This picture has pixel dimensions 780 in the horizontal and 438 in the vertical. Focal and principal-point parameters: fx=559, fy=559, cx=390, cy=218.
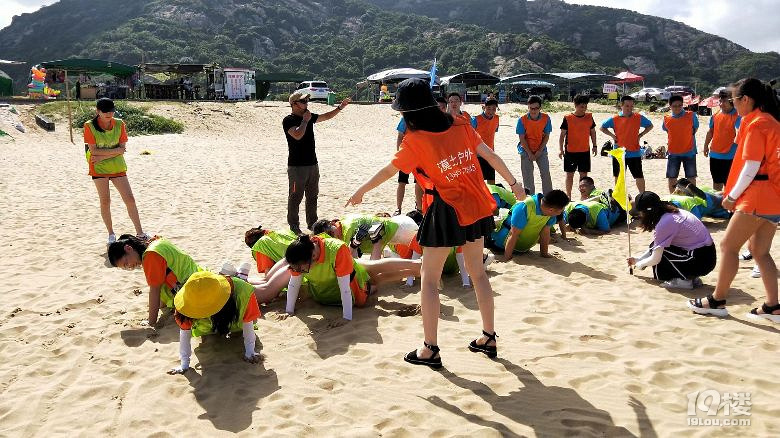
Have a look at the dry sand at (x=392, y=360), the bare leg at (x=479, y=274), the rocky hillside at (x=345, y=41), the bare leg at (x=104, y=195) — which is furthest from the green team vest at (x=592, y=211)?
the rocky hillside at (x=345, y=41)

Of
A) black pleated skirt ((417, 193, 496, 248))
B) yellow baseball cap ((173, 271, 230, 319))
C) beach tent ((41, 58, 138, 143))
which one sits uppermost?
beach tent ((41, 58, 138, 143))

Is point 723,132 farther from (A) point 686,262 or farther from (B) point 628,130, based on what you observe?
(A) point 686,262

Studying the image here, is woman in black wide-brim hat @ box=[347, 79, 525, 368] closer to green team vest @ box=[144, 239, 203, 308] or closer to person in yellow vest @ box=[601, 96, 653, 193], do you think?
green team vest @ box=[144, 239, 203, 308]

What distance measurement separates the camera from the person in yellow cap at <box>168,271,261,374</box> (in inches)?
134

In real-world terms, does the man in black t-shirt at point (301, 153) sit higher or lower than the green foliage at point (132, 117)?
lower

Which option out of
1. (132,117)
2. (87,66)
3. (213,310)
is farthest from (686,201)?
(87,66)

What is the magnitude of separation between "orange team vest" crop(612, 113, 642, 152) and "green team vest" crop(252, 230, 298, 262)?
5.24 meters

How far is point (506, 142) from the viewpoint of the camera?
18.9 m

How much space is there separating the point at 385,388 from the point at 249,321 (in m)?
1.07

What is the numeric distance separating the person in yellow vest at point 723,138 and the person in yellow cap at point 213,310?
20.4 ft

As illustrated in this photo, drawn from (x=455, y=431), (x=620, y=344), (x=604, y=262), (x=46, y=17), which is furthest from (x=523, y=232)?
(x=46, y=17)

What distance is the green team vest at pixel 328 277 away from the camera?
4309mm

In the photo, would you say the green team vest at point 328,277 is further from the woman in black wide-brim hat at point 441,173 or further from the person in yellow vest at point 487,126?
the person in yellow vest at point 487,126

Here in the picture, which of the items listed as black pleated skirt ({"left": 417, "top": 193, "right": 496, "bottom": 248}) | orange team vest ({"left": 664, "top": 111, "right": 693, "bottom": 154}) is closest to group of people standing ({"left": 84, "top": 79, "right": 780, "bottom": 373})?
black pleated skirt ({"left": 417, "top": 193, "right": 496, "bottom": 248})
